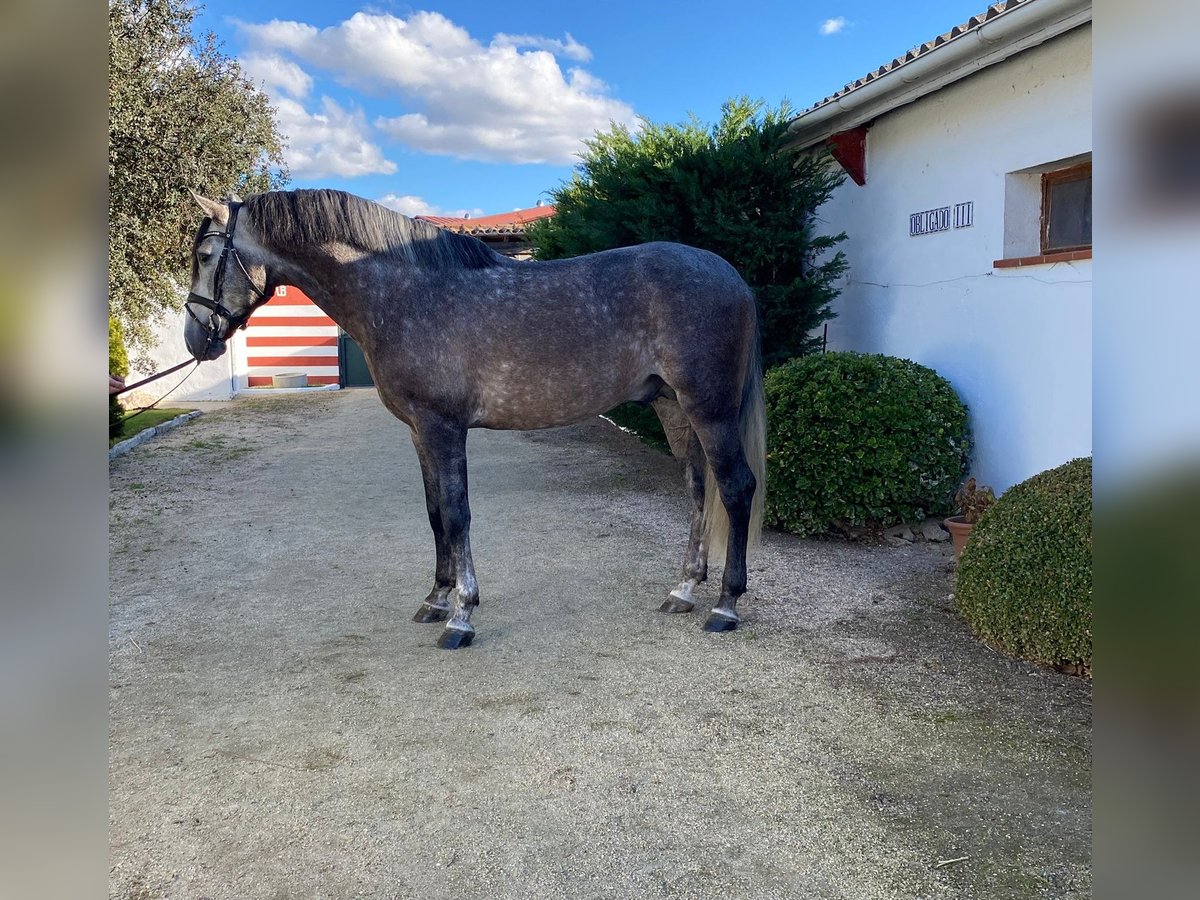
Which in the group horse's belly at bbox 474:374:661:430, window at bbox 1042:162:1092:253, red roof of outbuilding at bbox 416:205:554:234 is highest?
red roof of outbuilding at bbox 416:205:554:234

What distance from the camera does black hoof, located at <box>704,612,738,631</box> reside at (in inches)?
151

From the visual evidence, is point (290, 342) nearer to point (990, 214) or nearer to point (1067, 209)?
point (990, 214)

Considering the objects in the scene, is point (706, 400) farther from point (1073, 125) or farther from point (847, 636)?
point (1073, 125)

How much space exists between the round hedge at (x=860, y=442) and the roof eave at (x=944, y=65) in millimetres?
1811

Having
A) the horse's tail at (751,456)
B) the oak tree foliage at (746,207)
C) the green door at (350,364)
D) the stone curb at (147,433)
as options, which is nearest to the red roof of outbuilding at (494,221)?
the green door at (350,364)

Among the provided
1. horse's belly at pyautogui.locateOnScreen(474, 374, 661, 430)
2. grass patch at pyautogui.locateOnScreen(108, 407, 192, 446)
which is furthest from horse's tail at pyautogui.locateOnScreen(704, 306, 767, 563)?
grass patch at pyautogui.locateOnScreen(108, 407, 192, 446)

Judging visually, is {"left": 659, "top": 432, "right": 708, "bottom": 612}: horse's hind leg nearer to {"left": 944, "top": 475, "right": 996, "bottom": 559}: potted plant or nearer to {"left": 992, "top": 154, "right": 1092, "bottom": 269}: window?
{"left": 944, "top": 475, "right": 996, "bottom": 559}: potted plant

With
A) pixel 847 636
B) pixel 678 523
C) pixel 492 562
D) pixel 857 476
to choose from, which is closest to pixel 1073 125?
pixel 857 476

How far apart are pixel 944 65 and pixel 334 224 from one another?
3.82 metres

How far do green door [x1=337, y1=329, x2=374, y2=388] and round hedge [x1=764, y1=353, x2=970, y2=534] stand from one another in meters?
12.4

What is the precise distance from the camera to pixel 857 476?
16.9ft
